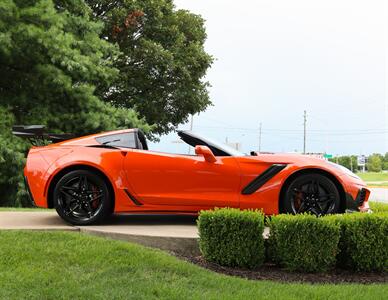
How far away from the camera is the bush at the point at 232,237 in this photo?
4902mm

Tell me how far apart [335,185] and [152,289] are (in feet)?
9.42

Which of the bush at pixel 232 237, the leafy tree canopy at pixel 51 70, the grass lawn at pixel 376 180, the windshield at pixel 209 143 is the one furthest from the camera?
the grass lawn at pixel 376 180

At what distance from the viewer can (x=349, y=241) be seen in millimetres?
5121

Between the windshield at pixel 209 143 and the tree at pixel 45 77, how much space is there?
25.8ft

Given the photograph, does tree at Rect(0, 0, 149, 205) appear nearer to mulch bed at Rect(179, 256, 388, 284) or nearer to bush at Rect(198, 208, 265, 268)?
bush at Rect(198, 208, 265, 268)

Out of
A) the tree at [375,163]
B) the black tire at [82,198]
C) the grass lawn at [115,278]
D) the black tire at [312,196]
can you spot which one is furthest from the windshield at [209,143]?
the tree at [375,163]

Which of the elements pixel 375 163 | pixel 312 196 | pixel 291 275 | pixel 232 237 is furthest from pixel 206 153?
pixel 375 163

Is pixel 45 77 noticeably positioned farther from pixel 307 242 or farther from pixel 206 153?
pixel 307 242

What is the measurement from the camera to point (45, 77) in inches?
560

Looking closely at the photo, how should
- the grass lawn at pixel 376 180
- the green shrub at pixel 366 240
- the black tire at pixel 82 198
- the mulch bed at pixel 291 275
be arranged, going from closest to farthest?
the mulch bed at pixel 291 275, the green shrub at pixel 366 240, the black tire at pixel 82 198, the grass lawn at pixel 376 180

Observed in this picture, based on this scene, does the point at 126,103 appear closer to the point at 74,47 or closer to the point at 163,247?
the point at 74,47

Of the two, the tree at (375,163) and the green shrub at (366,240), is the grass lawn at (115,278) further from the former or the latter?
the tree at (375,163)

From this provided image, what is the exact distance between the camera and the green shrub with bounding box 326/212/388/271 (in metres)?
5.06

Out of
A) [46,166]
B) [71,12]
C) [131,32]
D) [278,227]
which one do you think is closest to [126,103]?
[131,32]
